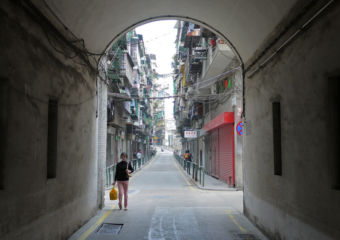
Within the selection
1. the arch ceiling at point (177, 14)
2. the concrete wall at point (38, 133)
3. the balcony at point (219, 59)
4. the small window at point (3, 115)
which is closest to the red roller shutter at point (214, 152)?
the balcony at point (219, 59)

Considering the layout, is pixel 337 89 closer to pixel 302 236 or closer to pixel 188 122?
pixel 302 236

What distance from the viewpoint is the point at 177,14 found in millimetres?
10055

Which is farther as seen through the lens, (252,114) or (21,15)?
(252,114)

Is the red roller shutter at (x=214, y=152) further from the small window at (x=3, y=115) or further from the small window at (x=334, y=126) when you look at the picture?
the small window at (x=3, y=115)

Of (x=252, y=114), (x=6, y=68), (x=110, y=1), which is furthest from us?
(x=252, y=114)

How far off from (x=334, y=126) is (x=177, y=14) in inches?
256

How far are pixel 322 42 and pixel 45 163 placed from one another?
4.95m

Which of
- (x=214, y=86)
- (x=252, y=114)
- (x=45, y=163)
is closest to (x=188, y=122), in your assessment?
(x=214, y=86)

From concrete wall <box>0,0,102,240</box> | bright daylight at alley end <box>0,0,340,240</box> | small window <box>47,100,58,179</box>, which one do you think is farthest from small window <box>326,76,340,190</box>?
small window <box>47,100,58,179</box>

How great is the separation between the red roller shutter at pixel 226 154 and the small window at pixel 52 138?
41.3ft

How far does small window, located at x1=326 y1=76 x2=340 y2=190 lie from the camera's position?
15.5 ft

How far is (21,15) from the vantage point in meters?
5.11

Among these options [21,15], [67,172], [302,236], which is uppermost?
[21,15]

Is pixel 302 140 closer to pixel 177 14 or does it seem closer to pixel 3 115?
pixel 3 115
